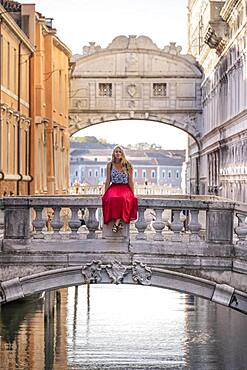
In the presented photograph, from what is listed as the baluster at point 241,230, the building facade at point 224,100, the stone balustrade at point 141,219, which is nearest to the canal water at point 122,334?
the stone balustrade at point 141,219

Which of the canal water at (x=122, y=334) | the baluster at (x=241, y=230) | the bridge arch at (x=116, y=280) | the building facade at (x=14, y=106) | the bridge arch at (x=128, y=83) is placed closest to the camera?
the baluster at (x=241, y=230)

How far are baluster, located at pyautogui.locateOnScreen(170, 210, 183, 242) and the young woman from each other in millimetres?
569

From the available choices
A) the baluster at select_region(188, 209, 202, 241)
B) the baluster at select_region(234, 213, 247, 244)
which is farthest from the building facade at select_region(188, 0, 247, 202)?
the baluster at select_region(234, 213, 247, 244)

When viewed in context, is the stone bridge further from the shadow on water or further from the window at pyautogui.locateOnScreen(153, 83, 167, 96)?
the window at pyautogui.locateOnScreen(153, 83, 167, 96)

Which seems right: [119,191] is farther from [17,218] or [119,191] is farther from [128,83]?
[128,83]

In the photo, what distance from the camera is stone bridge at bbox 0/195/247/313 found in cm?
1582

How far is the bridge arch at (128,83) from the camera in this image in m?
59.7

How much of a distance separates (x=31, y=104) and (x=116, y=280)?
80.2 ft

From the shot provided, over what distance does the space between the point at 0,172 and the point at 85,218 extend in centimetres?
1561

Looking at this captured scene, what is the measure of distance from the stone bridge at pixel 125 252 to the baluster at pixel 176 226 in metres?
0.01

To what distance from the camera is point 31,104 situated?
39.8m

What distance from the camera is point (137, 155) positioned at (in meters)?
153

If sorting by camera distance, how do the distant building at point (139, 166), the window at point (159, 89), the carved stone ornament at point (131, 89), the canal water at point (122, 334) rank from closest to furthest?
the canal water at point (122, 334)
the carved stone ornament at point (131, 89)
the window at point (159, 89)
the distant building at point (139, 166)

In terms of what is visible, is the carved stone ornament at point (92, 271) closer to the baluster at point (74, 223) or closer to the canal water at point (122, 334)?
the baluster at point (74, 223)
